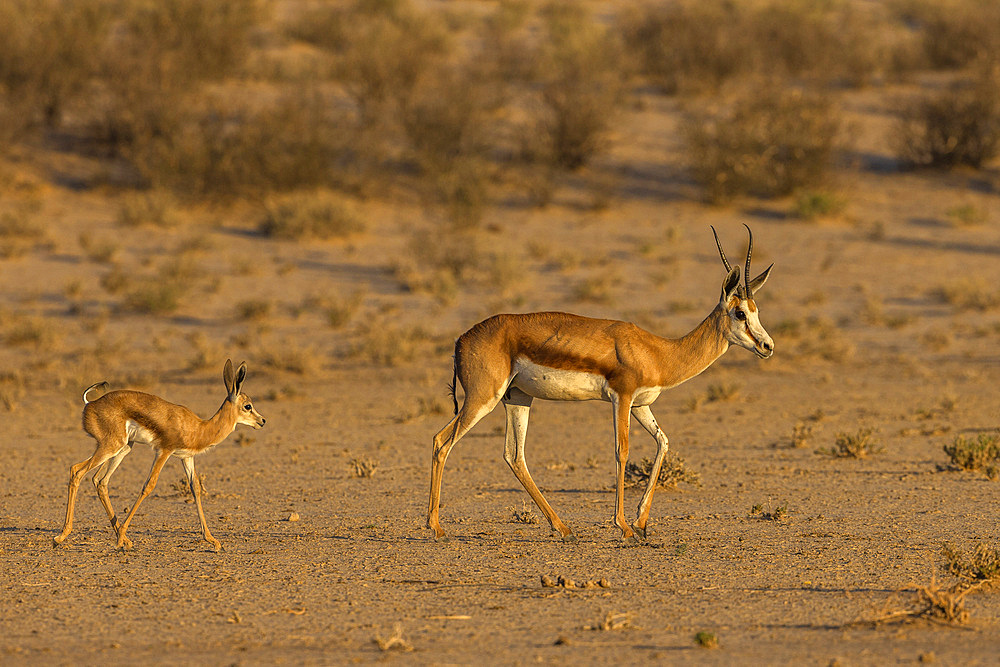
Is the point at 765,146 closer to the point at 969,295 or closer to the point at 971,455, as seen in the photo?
the point at 969,295

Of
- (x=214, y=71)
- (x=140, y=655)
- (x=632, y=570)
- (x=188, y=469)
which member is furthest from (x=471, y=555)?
(x=214, y=71)

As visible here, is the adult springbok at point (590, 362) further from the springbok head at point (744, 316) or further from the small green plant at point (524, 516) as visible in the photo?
the small green plant at point (524, 516)

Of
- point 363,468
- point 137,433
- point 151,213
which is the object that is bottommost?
point 363,468

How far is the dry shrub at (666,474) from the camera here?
1029cm

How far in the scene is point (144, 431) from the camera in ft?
26.1

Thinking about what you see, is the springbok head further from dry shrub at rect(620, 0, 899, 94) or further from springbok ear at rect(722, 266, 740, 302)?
dry shrub at rect(620, 0, 899, 94)

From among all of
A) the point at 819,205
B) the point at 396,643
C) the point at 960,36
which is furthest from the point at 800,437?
the point at 960,36

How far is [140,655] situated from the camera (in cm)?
587

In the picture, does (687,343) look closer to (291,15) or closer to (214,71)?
(214,71)

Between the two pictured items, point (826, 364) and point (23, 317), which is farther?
point (23, 317)

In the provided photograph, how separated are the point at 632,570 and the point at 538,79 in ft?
91.5

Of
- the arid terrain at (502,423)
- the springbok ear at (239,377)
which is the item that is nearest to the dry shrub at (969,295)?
the arid terrain at (502,423)

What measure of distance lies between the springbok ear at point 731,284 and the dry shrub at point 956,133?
2155cm

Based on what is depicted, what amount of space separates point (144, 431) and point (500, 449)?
5.17 meters
